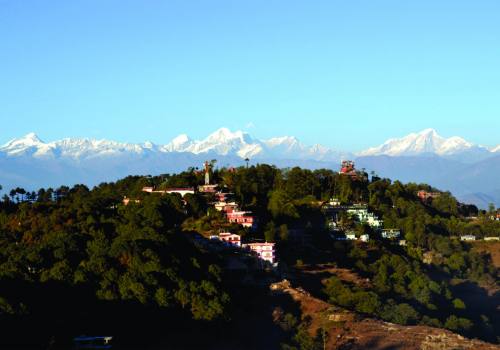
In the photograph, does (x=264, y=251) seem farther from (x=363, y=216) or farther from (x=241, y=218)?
(x=363, y=216)

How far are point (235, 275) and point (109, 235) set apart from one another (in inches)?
219

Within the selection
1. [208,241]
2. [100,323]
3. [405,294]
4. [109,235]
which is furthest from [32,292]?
[405,294]

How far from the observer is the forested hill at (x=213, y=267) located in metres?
31.2

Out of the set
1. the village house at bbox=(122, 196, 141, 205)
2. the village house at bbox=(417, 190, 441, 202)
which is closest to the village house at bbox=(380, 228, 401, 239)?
the village house at bbox=(122, 196, 141, 205)

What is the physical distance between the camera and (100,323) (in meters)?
30.6

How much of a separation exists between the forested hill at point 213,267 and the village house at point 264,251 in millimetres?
729

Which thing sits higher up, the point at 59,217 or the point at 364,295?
the point at 59,217

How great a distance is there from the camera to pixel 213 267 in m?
36.1

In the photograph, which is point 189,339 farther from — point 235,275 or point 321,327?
point 235,275

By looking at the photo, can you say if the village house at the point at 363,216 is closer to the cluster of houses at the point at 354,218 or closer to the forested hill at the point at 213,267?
the cluster of houses at the point at 354,218

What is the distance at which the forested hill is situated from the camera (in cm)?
3125

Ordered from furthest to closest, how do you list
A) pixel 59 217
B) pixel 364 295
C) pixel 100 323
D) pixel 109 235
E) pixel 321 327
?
pixel 59 217 → pixel 109 235 → pixel 364 295 → pixel 321 327 → pixel 100 323

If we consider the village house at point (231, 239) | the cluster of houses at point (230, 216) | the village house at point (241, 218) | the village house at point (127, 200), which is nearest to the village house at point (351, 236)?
the cluster of houses at point (230, 216)

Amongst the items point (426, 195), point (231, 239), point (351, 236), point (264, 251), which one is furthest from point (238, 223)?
point (426, 195)
